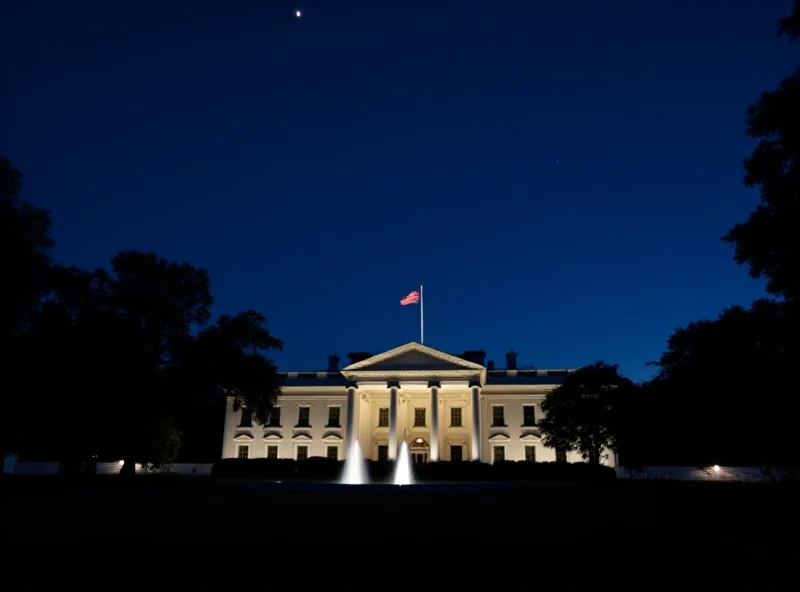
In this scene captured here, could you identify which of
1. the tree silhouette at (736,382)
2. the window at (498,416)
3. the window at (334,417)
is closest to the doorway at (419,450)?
the window at (498,416)

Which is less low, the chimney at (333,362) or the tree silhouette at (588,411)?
the chimney at (333,362)

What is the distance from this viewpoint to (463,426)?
5153 cm

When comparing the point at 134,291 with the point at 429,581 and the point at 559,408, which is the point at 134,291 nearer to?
the point at 559,408

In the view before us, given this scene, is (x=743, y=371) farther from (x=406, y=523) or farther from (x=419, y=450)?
(x=419, y=450)

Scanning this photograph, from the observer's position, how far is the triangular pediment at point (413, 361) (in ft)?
160

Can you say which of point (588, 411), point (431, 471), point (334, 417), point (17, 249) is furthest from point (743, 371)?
point (334, 417)

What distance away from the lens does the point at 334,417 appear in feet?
173

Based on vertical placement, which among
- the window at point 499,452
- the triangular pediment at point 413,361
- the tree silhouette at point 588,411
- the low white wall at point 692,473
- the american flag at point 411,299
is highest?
the american flag at point 411,299

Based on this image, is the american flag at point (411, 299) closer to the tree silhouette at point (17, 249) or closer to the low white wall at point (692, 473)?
the low white wall at point (692, 473)

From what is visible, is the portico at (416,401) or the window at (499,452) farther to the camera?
the window at (499,452)

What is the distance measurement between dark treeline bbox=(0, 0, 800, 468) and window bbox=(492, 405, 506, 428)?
8496 mm

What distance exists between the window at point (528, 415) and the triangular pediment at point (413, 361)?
6138 mm

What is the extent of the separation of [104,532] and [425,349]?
40.8 meters

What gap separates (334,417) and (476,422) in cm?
1283
